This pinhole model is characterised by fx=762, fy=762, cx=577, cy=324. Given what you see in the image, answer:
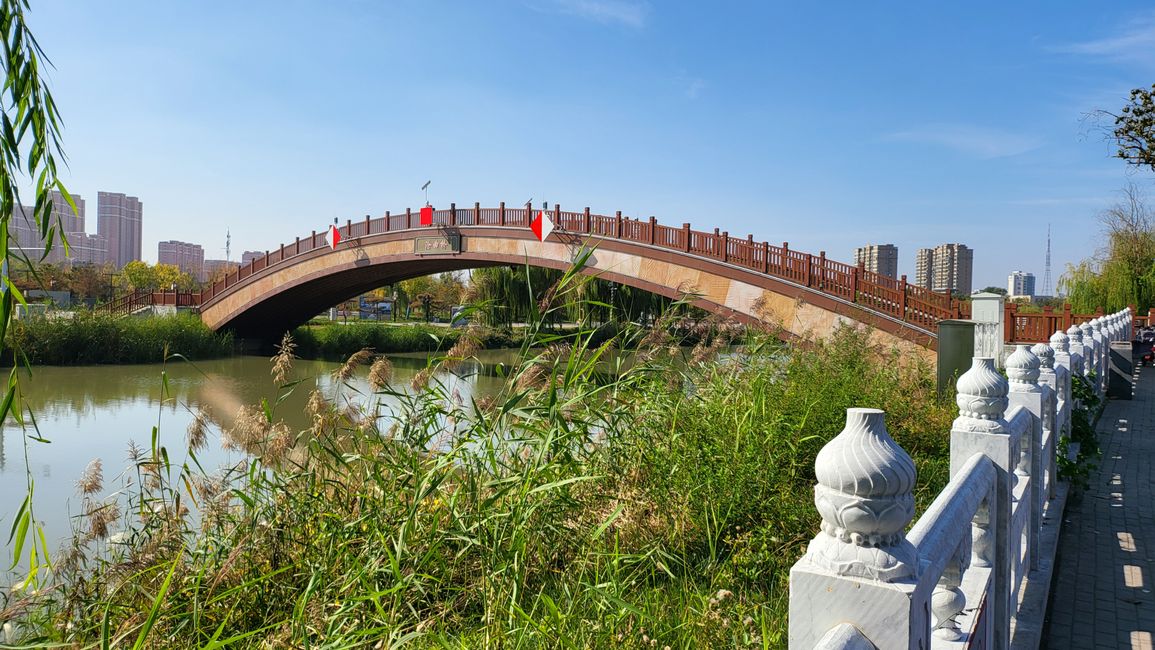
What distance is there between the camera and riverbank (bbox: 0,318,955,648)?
7.46ft

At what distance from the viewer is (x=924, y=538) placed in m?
1.26

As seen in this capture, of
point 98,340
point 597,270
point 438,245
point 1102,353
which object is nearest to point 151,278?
point 98,340

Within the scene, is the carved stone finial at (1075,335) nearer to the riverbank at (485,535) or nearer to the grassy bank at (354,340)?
the riverbank at (485,535)

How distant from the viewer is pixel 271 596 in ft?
9.21

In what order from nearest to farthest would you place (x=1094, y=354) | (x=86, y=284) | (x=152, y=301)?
(x=1094, y=354), (x=152, y=301), (x=86, y=284)

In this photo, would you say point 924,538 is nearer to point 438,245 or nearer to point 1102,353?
point 1102,353

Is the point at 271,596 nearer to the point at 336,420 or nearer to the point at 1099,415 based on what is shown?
the point at 336,420

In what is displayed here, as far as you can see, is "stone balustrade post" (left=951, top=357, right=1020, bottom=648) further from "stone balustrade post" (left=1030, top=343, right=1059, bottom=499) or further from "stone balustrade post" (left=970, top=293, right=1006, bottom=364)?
"stone balustrade post" (left=970, top=293, right=1006, bottom=364)

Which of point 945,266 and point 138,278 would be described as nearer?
point 138,278

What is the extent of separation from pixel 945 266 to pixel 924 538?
295 ft

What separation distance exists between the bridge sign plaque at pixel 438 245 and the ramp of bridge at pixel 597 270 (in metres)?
0.03

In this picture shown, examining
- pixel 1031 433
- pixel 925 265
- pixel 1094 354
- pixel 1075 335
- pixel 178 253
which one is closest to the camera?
A: pixel 1031 433

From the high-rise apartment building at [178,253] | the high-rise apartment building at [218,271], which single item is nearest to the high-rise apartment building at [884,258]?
the high-rise apartment building at [218,271]

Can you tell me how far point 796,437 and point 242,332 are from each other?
2224 centimetres
